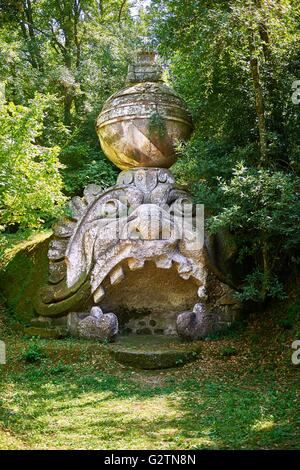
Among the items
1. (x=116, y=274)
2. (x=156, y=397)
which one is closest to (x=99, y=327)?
(x=116, y=274)

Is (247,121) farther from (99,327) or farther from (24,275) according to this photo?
(24,275)

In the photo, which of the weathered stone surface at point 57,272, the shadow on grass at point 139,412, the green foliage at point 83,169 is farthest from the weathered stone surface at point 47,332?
the green foliage at point 83,169

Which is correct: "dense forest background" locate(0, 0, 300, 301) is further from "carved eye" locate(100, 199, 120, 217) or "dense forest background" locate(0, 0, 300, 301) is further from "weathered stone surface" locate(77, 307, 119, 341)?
"weathered stone surface" locate(77, 307, 119, 341)

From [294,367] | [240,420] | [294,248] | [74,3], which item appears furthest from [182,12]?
[74,3]

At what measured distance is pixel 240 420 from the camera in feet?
16.8

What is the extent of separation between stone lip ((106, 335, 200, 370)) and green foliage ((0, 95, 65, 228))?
7.32 ft

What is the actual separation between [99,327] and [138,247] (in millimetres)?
1222

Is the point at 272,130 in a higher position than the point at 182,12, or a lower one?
lower

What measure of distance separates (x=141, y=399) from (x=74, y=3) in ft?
49.1

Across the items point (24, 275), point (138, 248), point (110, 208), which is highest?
point (110, 208)

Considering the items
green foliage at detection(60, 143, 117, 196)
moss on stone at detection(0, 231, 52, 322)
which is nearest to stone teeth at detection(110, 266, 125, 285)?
moss on stone at detection(0, 231, 52, 322)

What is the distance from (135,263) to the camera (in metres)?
7.93

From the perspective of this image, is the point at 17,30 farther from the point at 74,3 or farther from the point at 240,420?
the point at 240,420

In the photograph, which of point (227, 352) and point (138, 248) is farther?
point (138, 248)
